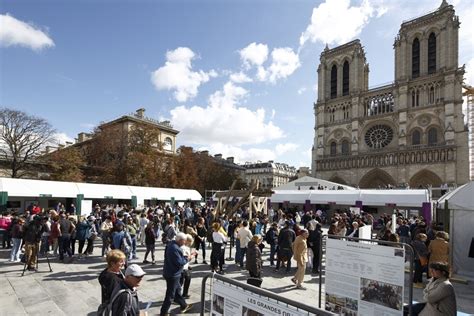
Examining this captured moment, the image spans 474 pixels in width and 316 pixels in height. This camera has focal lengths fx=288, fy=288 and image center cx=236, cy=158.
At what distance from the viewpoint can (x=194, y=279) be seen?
8.17 metres

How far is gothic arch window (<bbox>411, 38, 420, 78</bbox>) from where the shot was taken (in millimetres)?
48316

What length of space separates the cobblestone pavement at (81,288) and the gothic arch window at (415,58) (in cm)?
4961

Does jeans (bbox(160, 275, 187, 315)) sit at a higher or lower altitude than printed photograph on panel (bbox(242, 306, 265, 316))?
lower

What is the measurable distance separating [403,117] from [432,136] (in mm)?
4972

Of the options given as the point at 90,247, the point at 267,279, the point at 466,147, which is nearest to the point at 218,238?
the point at 267,279

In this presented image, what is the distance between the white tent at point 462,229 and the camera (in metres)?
9.76

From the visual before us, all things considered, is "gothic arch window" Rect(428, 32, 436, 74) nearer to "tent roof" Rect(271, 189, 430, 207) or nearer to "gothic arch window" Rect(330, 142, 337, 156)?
"gothic arch window" Rect(330, 142, 337, 156)

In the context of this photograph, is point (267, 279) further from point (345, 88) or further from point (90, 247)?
point (345, 88)

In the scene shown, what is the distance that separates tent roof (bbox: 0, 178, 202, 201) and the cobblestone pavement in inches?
490

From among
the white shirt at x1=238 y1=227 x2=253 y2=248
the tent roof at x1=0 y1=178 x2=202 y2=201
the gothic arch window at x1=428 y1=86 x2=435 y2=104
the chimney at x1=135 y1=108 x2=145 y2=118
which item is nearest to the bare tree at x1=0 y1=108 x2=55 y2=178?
the tent roof at x1=0 y1=178 x2=202 y2=201

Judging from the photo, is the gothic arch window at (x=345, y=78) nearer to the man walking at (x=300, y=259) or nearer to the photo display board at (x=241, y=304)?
the man walking at (x=300, y=259)

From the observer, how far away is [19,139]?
107 feet

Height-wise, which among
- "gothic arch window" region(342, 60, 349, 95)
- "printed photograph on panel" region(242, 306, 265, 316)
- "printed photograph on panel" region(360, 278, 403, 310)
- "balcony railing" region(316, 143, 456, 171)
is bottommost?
"printed photograph on panel" region(360, 278, 403, 310)

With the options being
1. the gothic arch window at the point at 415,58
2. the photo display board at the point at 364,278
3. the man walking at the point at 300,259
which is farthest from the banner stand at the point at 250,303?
the gothic arch window at the point at 415,58
